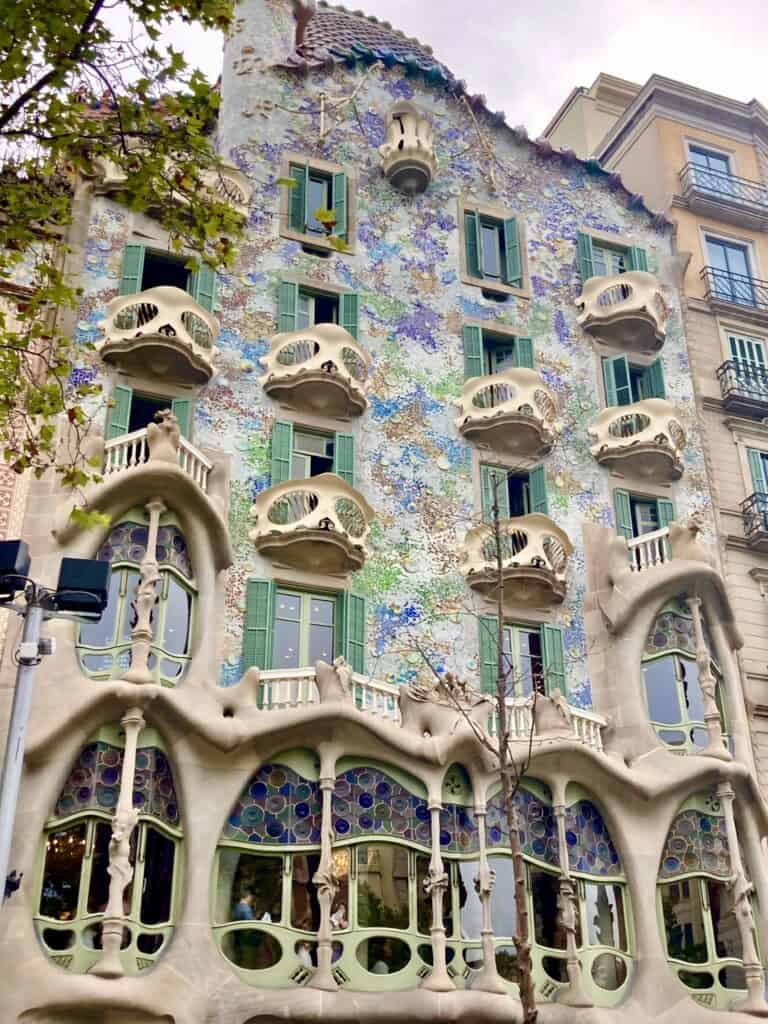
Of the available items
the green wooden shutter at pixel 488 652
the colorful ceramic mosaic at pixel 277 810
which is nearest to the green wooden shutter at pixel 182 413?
the green wooden shutter at pixel 488 652

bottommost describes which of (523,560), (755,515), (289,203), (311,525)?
(311,525)

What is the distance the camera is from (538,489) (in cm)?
2259

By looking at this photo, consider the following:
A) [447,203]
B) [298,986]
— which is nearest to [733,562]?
[447,203]

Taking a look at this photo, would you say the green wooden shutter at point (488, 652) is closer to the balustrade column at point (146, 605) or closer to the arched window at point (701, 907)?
the arched window at point (701, 907)

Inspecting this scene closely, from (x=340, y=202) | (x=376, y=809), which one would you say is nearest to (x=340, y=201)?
(x=340, y=202)

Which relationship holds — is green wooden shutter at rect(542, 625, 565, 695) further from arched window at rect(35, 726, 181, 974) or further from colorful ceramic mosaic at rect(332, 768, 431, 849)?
arched window at rect(35, 726, 181, 974)

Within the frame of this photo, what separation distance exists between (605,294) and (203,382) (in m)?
9.17

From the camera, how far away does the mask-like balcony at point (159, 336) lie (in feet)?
65.5

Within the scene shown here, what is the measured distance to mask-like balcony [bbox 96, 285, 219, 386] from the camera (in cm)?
1997

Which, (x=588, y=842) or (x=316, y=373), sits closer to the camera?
(x=588, y=842)

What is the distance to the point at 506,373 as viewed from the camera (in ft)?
74.0

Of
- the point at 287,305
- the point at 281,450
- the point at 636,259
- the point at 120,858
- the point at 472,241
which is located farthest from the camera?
the point at 636,259

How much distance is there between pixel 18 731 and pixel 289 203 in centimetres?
1558

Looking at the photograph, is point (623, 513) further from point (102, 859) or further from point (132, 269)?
point (102, 859)
